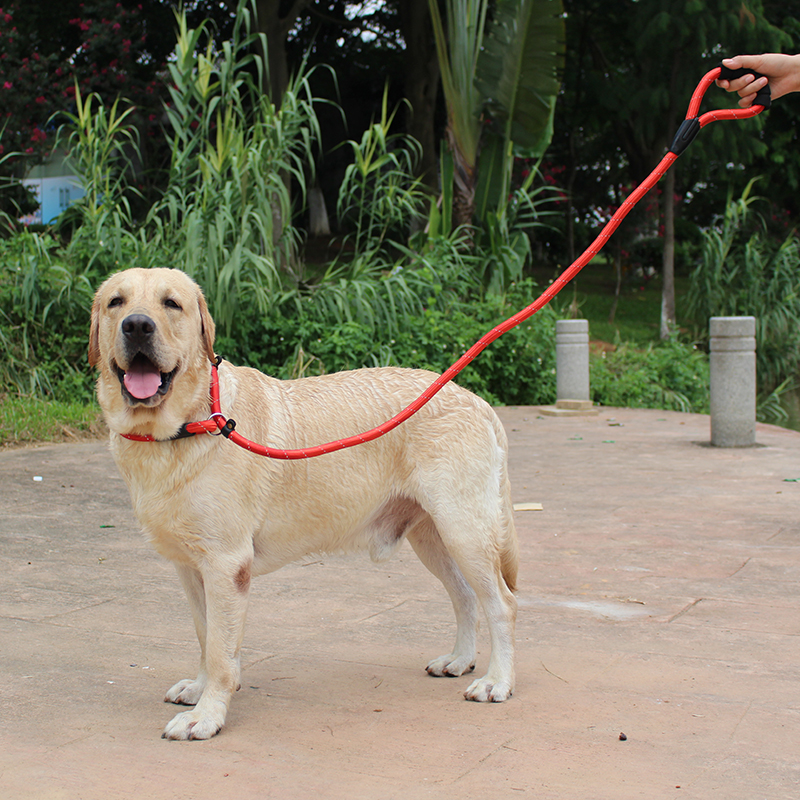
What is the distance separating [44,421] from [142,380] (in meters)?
6.03

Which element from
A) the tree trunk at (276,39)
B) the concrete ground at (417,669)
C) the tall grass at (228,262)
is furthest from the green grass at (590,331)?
the tree trunk at (276,39)

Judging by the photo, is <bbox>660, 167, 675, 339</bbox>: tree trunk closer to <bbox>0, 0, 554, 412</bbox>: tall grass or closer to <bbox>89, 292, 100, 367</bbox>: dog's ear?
<bbox>0, 0, 554, 412</bbox>: tall grass

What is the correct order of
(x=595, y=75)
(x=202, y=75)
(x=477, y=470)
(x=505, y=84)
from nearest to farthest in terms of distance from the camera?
1. (x=477, y=470)
2. (x=202, y=75)
3. (x=505, y=84)
4. (x=595, y=75)

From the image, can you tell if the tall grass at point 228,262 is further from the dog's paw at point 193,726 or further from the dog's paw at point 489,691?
the dog's paw at point 193,726

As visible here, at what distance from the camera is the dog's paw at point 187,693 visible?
134 inches

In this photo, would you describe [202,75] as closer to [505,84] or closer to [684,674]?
[505,84]

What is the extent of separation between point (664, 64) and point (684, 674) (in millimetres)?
16601

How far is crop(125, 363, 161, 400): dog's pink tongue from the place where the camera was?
3129 mm

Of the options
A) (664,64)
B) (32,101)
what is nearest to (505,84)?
(664,64)

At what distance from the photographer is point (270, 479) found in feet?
11.3

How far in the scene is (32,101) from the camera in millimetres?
16906

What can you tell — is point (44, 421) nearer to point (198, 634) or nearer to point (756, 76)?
point (198, 634)

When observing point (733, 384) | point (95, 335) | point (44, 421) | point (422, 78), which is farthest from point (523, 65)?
point (95, 335)

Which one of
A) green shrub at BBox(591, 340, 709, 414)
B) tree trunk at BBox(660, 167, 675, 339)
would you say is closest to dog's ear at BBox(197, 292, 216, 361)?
green shrub at BBox(591, 340, 709, 414)
